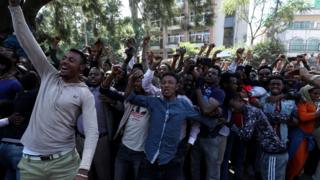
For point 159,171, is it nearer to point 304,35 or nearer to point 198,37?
point 304,35

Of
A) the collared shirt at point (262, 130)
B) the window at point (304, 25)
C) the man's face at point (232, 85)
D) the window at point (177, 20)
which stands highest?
the window at point (304, 25)

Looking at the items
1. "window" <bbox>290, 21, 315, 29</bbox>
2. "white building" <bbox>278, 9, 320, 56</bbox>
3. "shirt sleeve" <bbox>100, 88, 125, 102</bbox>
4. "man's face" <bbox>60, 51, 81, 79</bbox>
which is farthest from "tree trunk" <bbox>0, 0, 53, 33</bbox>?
"window" <bbox>290, 21, 315, 29</bbox>

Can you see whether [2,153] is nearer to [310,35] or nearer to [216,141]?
[216,141]

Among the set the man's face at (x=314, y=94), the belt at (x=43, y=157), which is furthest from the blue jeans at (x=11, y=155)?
the man's face at (x=314, y=94)

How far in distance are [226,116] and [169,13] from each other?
5.25m

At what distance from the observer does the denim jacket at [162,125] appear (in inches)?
143

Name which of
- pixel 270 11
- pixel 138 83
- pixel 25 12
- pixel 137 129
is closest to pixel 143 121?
pixel 137 129

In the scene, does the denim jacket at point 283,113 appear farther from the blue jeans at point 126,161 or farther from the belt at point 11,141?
the belt at point 11,141

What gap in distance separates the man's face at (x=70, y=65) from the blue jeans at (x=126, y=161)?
4.89 feet

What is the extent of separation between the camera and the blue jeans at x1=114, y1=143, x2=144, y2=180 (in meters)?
3.80

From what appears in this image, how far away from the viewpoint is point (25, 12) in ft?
25.6

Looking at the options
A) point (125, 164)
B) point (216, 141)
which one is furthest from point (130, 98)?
point (216, 141)

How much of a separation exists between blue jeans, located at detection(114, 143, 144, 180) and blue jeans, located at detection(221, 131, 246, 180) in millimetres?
1397

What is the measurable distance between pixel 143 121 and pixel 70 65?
1.46m
